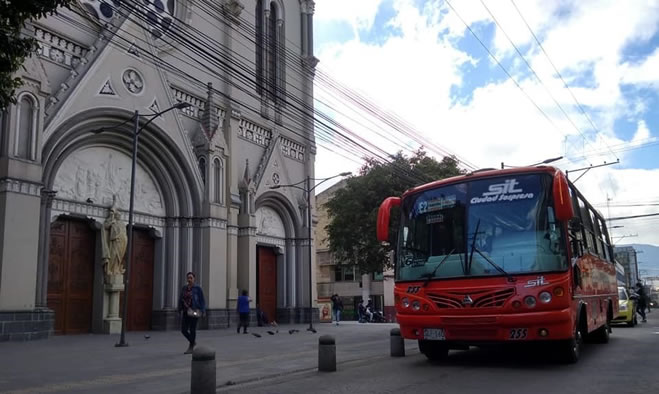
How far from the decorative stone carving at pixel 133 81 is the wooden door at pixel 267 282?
10549mm

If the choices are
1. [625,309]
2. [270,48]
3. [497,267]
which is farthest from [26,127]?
[625,309]

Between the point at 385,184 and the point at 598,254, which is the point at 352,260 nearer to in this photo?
the point at 385,184

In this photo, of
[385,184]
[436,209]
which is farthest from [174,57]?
[436,209]

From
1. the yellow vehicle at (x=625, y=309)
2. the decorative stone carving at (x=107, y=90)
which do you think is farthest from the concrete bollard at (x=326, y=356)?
the yellow vehicle at (x=625, y=309)

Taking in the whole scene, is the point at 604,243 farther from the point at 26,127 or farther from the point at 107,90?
the point at 26,127

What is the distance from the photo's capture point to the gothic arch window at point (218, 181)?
25234 millimetres

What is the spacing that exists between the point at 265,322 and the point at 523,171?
65.0 feet

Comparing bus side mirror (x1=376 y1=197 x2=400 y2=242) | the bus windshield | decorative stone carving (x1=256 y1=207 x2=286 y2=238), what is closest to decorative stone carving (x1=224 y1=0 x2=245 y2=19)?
decorative stone carving (x1=256 y1=207 x2=286 y2=238)

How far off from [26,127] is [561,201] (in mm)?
15121

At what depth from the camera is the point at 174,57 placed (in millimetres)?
24844

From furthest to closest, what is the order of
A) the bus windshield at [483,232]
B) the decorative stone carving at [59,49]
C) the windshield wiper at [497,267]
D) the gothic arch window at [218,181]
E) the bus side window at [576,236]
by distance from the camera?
the gothic arch window at [218,181]
the decorative stone carving at [59,49]
the bus side window at [576,236]
the bus windshield at [483,232]
the windshield wiper at [497,267]

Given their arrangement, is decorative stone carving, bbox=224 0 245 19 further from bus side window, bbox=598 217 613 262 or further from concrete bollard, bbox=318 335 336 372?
concrete bollard, bbox=318 335 336 372

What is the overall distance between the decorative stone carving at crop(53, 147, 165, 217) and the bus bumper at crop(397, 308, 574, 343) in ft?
48.1

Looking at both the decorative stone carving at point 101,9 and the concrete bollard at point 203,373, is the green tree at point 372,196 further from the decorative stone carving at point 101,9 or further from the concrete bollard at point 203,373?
the concrete bollard at point 203,373
